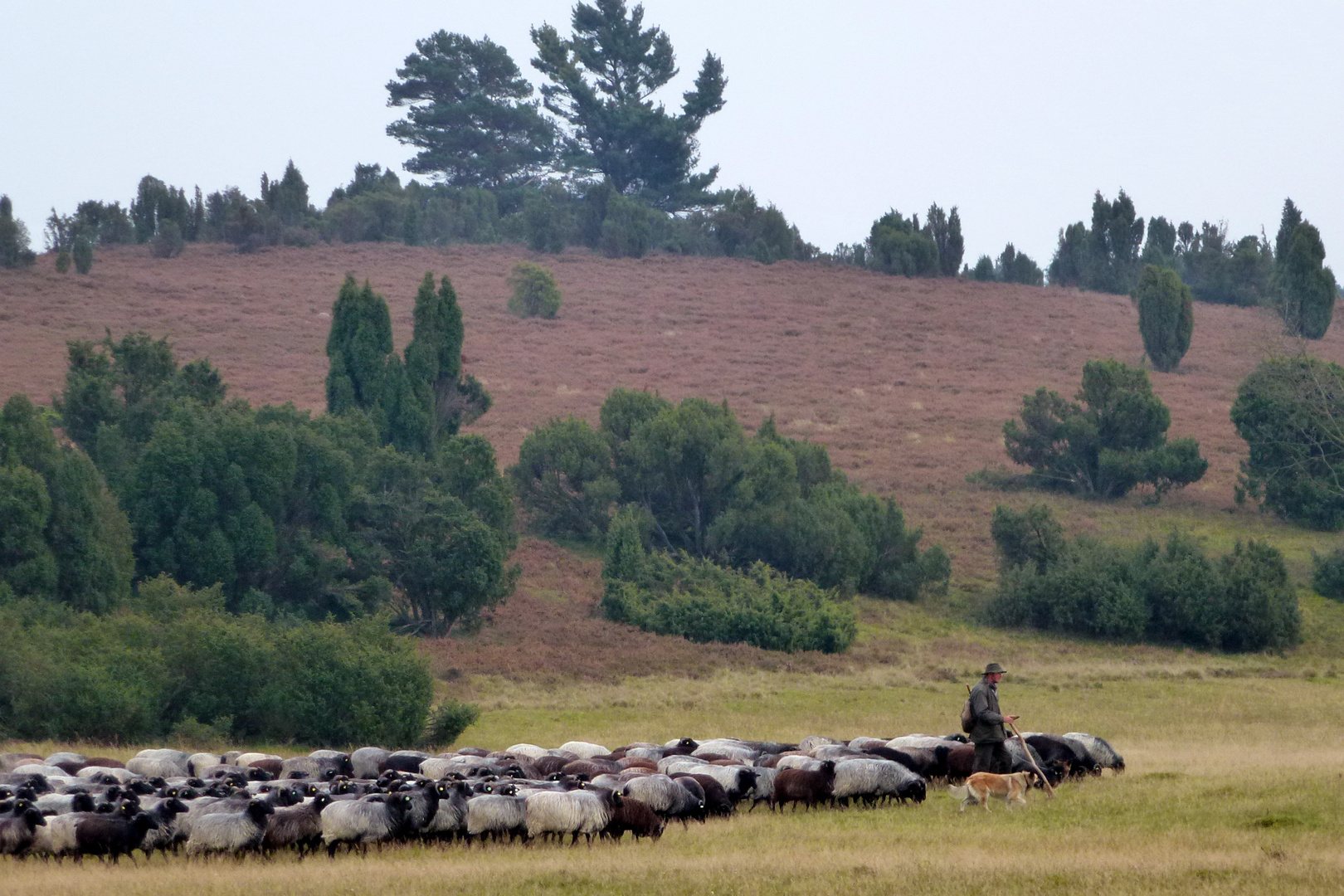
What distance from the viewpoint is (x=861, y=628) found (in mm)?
38812

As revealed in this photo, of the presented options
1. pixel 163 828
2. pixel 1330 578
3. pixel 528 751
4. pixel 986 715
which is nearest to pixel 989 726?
pixel 986 715

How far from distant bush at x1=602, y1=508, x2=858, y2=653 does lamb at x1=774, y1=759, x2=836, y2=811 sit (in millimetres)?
20358

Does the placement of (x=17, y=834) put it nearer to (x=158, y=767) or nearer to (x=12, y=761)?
(x=158, y=767)

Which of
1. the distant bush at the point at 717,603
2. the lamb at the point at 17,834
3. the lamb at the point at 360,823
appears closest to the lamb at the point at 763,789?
the lamb at the point at 360,823

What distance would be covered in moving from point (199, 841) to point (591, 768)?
15.4 ft

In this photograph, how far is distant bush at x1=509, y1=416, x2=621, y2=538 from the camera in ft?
151

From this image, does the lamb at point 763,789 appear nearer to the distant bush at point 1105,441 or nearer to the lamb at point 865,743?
the lamb at point 865,743

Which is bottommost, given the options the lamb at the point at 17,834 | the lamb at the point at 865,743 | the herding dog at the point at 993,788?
the lamb at the point at 17,834

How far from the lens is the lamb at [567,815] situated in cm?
1354

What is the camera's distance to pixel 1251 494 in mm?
50000

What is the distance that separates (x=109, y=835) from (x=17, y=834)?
948mm

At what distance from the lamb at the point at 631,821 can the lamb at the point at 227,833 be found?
11.1 feet

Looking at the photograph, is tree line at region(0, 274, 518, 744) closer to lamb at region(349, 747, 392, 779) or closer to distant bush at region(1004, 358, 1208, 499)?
lamb at region(349, 747, 392, 779)

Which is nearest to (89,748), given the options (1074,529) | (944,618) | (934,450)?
(944,618)
